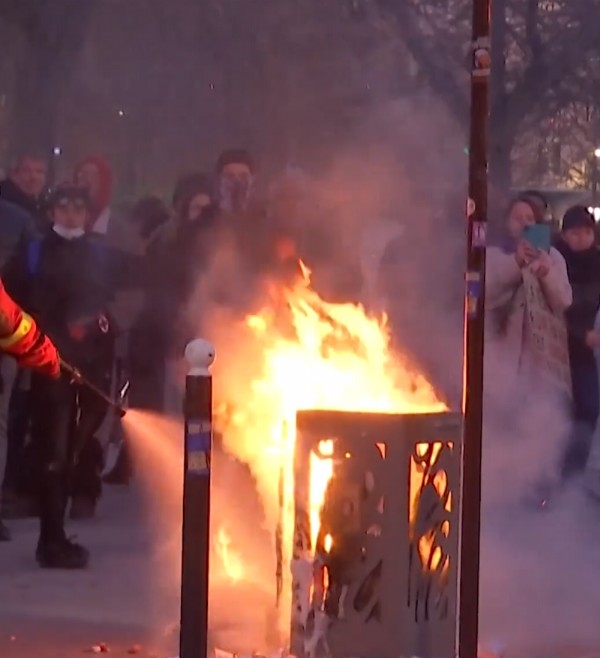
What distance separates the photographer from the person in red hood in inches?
350

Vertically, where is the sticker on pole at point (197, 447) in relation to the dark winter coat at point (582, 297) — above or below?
below

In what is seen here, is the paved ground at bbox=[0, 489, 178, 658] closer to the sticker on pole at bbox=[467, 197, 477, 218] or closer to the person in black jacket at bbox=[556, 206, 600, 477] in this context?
the sticker on pole at bbox=[467, 197, 477, 218]

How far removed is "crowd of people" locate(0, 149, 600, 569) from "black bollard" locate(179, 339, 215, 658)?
129 inches

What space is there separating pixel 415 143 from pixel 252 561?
3260mm

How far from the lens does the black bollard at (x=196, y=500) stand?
17.3ft

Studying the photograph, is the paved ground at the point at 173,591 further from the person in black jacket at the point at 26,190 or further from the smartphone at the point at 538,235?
the person in black jacket at the point at 26,190

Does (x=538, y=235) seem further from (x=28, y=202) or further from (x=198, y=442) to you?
(x=198, y=442)

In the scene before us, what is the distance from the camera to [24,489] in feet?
29.2

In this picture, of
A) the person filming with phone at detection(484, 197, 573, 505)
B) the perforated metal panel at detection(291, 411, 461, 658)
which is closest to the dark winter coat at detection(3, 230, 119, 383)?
the person filming with phone at detection(484, 197, 573, 505)

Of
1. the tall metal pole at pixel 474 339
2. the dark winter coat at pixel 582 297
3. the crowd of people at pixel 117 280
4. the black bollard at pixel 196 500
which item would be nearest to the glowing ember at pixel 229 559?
the tall metal pole at pixel 474 339

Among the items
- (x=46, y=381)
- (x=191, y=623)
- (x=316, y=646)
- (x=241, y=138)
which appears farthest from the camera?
(x=241, y=138)

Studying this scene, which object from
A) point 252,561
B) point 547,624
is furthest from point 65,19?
point 547,624

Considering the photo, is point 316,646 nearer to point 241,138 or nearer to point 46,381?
point 46,381

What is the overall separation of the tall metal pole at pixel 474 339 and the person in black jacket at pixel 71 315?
3187 mm
